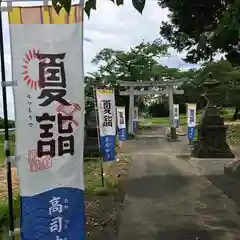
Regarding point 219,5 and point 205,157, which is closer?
point 219,5

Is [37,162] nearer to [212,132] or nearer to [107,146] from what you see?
[107,146]

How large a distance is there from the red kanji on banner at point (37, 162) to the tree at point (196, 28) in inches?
156

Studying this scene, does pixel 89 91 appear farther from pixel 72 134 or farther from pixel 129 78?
pixel 72 134

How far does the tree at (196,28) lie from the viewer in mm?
8391

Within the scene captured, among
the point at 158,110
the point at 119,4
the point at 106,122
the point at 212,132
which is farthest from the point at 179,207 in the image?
the point at 158,110

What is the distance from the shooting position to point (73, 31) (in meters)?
3.83

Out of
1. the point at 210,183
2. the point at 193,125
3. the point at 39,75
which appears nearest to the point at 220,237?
the point at 39,75

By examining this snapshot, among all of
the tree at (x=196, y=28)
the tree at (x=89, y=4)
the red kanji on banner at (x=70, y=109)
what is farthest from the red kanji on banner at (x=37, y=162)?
the tree at (x=196, y=28)

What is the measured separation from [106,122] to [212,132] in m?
6.96

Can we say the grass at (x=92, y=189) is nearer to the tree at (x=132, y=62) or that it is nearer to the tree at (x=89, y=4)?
the tree at (x=89, y=4)

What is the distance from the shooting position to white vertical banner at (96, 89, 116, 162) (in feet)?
32.3

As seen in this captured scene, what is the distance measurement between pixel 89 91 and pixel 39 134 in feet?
61.5

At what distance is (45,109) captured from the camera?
3.80 metres

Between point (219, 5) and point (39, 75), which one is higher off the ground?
point (219, 5)
